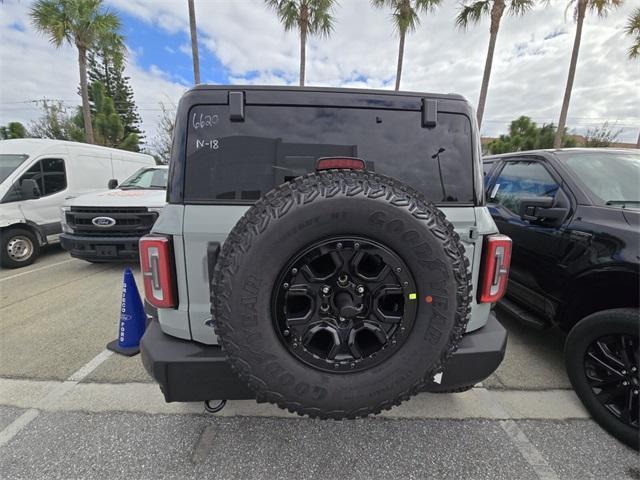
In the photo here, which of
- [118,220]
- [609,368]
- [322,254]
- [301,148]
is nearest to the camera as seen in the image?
[322,254]

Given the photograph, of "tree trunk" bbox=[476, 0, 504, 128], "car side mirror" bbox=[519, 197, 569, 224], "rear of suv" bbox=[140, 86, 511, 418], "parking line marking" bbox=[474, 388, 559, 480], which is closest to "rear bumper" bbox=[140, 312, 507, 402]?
"rear of suv" bbox=[140, 86, 511, 418]

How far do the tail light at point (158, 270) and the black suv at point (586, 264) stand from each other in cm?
268

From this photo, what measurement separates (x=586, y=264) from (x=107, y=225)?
5.99 metres

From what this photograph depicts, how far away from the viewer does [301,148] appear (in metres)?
1.64

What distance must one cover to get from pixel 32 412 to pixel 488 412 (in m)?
3.22

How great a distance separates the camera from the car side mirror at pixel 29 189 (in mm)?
5609

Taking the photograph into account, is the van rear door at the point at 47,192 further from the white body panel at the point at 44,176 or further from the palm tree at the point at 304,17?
the palm tree at the point at 304,17

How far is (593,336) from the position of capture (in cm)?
211

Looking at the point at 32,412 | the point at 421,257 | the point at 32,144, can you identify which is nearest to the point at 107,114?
the point at 32,144

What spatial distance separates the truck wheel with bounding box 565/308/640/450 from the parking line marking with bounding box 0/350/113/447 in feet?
12.5

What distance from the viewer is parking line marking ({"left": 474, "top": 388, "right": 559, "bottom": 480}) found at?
1.77 m

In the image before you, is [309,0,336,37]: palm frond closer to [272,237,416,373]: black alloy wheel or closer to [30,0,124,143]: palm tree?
[30,0,124,143]: palm tree

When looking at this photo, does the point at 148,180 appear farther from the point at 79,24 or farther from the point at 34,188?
the point at 79,24

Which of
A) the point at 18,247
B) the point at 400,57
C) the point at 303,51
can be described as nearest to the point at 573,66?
the point at 400,57
